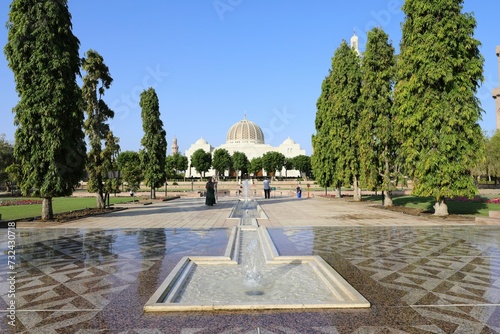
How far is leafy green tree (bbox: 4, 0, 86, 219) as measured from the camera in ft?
45.3

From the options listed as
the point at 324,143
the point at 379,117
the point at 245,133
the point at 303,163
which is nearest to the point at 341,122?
the point at 324,143

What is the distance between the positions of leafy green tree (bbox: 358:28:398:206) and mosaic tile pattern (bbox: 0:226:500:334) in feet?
31.1

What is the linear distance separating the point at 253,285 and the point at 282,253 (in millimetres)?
2279

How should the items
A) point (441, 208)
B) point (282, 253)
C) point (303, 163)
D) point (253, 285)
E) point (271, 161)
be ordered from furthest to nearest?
point (303, 163), point (271, 161), point (441, 208), point (282, 253), point (253, 285)

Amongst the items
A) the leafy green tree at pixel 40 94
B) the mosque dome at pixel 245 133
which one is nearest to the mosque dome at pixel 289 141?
the mosque dome at pixel 245 133

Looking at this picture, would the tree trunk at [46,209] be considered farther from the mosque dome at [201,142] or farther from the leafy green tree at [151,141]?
the mosque dome at [201,142]

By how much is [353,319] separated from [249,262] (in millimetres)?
3212

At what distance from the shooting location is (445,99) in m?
14.4

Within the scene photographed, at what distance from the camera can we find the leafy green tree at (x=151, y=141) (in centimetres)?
2895

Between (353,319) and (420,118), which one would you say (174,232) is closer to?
(353,319)

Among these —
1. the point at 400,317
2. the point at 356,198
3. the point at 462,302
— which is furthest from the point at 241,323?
the point at 356,198

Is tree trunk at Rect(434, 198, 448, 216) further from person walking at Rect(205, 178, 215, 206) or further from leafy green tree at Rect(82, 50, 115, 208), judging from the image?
leafy green tree at Rect(82, 50, 115, 208)

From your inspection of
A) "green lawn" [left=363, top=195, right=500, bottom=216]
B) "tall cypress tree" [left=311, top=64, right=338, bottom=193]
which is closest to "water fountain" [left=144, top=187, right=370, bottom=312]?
"green lawn" [left=363, top=195, right=500, bottom=216]

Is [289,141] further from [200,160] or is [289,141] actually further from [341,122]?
[341,122]
